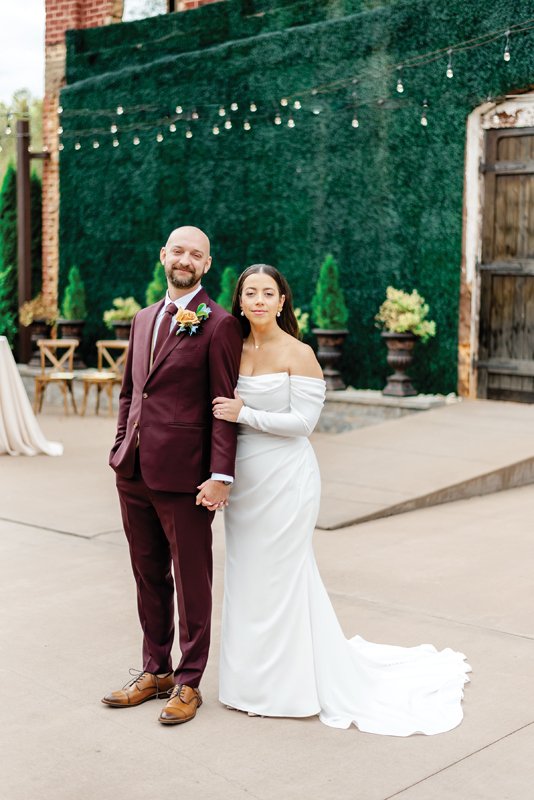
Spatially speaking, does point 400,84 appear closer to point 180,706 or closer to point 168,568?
point 168,568

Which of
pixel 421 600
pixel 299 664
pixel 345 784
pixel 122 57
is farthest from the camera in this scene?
pixel 122 57

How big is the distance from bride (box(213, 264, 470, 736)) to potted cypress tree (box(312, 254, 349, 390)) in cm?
719

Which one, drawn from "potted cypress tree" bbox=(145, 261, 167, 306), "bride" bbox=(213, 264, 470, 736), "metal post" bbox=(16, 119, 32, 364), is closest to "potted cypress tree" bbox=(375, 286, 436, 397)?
"potted cypress tree" bbox=(145, 261, 167, 306)

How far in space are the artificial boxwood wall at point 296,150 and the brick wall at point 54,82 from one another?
0.27 meters

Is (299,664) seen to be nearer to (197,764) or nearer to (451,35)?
(197,764)

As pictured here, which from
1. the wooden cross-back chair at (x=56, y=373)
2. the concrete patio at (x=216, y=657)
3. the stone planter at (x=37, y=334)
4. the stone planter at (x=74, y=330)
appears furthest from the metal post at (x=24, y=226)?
the concrete patio at (x=216, y=657)

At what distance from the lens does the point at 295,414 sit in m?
3.68

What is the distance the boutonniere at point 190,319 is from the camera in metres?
3.62

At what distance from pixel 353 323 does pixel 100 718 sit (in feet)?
25.9

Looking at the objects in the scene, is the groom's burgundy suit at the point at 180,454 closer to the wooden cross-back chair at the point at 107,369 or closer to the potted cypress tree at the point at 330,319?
the potted cypress tree at the point at 330,319

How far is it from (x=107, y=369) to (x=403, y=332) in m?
4.69

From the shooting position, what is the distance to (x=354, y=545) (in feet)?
20.3

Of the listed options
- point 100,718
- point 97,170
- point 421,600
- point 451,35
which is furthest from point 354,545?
point 97,170

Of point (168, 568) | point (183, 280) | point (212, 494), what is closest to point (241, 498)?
point (212, 494)
